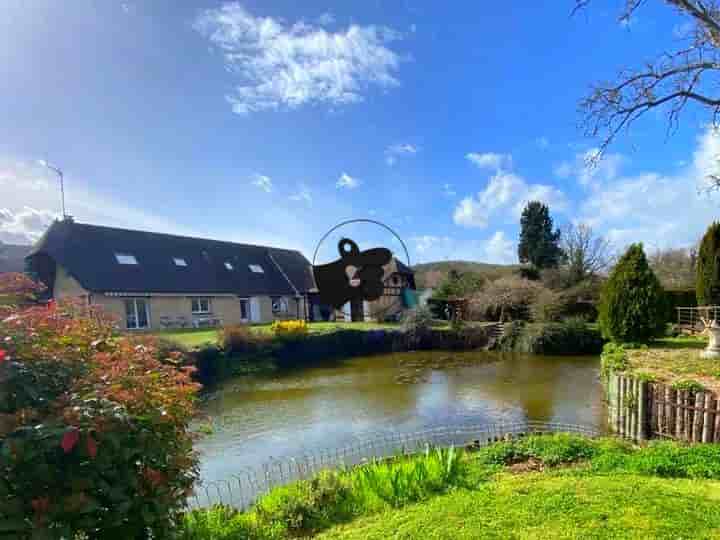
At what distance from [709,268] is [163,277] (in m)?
26.6

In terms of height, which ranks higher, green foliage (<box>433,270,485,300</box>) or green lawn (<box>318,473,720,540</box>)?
green foliage (<box>433,270,485,300</box>)

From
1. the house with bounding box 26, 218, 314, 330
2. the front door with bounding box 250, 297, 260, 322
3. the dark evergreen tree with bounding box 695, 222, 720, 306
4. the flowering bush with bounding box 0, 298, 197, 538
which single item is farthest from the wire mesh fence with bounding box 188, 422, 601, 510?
the front door with bounding box 250, 297, 260, 322

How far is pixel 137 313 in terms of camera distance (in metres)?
19.0

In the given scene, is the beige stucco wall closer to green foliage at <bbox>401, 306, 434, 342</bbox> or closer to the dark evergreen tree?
green foliage at <bbox>401, 306, 434, 342</bbox>

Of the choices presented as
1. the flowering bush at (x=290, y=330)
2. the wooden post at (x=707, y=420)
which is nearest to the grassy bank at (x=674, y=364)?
the wooden post at (x=707, y=420)

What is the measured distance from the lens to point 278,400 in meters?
10.9

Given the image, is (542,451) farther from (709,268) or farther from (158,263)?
(158,263)

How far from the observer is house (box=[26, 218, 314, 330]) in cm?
1831

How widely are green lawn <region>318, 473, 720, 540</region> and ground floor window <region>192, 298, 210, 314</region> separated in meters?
19.9

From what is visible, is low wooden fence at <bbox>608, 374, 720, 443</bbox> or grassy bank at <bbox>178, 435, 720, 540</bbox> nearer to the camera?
grassy bank at <bbox>178, 435, 720, 540</bbox>

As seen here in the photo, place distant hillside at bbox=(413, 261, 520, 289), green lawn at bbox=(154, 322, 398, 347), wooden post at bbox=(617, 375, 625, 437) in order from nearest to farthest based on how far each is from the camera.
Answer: wooden post at bbox=(617, 375, 625, 437) < green lawn at bbox=(154, 322, 398, 347) < distant hillside at bbox=(413, 261, 520, 289)

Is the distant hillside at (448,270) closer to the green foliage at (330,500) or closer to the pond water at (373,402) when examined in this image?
the pond water at (373,402)

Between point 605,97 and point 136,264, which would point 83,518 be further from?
point 136,264

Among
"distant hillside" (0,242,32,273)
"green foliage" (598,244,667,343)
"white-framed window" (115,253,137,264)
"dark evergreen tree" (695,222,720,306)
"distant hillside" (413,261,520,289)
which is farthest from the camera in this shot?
"distant hillside" (413,261,520,289)
